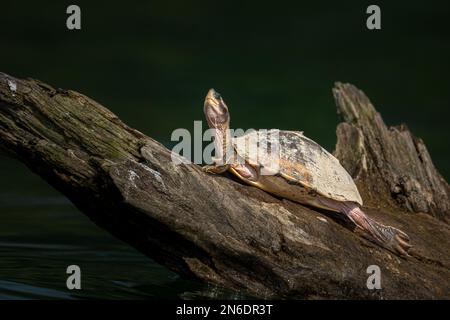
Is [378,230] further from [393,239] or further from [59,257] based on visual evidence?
[59,257]

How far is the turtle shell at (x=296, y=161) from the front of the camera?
5.36 m

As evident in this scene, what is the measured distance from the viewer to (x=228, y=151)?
18.2 feet

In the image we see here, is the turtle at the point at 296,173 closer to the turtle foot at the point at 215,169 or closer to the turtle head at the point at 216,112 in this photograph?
the turtle foot at the point at 215,169

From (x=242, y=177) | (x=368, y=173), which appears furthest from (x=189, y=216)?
(x=368, y=173)

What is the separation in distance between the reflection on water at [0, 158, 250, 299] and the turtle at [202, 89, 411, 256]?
2.35ft

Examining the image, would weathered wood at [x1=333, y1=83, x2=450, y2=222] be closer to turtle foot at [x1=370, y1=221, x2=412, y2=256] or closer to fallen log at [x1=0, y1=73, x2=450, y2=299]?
turtle foot at [x1=370, y1=221, x2=412, y2=256]

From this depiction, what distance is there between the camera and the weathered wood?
6438 mm

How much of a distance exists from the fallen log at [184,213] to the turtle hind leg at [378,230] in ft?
0.27

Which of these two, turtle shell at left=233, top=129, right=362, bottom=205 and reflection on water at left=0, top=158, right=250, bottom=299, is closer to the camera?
turtle shell at left=233, top=129, right=362, bottom=205

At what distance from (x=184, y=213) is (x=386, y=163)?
7.28ft

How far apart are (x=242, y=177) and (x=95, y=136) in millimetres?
945

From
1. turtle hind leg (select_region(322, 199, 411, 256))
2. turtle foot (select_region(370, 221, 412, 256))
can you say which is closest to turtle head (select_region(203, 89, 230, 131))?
turtle hind leg (select_region(322, 199, 411, 256))
